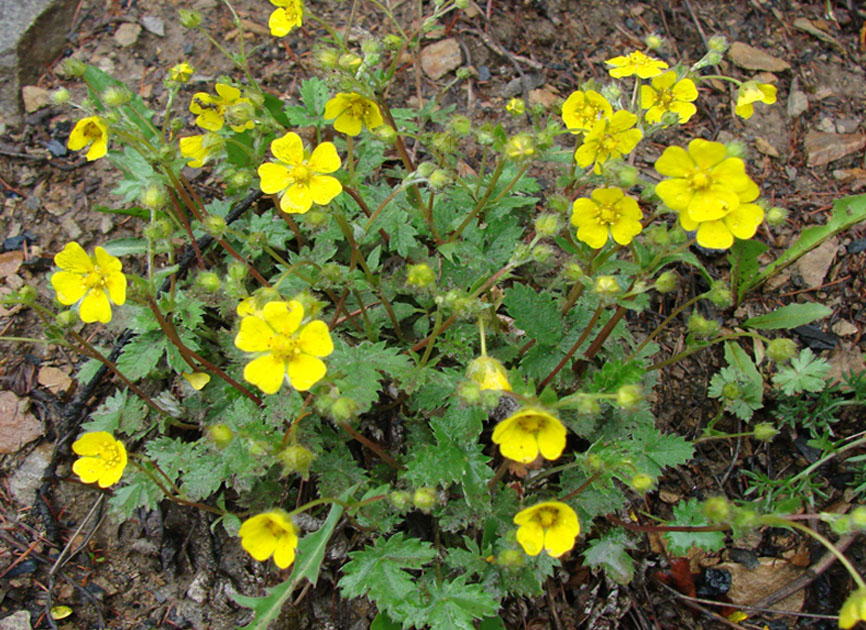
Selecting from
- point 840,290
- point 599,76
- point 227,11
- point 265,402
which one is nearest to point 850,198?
point 840,290

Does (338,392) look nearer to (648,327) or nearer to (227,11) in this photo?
(648,327)

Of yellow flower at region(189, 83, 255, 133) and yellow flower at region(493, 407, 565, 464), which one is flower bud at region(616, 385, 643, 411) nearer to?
yellow flower at region(493, 407, 565, 464)

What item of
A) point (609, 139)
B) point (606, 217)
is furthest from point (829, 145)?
point (606, 217)

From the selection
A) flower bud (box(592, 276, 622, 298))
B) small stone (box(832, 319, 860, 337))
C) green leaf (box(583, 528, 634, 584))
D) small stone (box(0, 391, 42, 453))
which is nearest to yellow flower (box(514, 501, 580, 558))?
green leaf (box(583, 528, 634, 584))

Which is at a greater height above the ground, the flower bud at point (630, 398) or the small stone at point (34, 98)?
the small stone at point (34, 98)

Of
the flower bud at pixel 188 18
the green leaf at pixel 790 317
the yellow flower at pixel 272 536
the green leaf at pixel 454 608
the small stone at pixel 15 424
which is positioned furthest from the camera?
the green leaf at pixel 790 317

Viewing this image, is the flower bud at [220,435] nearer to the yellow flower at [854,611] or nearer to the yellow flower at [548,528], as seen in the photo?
the yellow flower at [548,528]

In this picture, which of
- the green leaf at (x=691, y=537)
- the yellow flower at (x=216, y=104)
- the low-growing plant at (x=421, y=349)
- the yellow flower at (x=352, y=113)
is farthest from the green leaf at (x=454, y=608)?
the yellow flower at (x=216, y=104)
